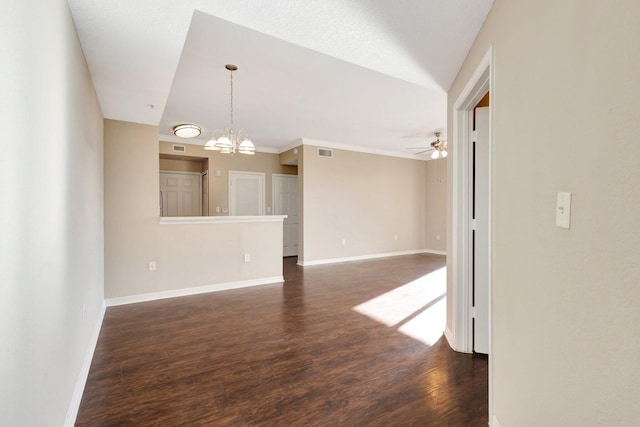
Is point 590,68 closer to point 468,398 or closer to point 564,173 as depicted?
point 564,173

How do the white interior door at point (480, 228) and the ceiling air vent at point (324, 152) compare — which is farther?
the ceiling air vent at point (324, 152)

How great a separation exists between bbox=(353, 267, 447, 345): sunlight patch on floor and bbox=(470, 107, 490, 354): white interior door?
46 cm

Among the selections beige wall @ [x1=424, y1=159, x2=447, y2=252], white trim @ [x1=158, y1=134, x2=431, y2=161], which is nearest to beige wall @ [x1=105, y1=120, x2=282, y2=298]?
white trim @ [x1=158, y1=134, x2=431, y2=161]

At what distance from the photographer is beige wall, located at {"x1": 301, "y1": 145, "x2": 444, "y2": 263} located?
21.0 feet

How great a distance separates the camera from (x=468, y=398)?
6.26 ft

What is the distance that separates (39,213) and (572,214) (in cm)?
199

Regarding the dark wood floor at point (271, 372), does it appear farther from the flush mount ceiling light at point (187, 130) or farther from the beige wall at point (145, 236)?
the flush mount ceiling light at point (187, 130)

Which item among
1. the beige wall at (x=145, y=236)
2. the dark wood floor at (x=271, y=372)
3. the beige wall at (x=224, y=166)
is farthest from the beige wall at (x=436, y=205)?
the beige wall at (x=145, y=236)

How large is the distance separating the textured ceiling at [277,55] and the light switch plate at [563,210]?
4.18ft

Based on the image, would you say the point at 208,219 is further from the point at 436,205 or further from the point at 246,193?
the point at 436,205

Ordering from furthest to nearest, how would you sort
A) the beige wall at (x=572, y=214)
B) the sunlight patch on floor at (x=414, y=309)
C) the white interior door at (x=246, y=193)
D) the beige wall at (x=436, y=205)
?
the beige wall at (x=436, y=205), the white interior door at (x=246, y=193), the sunlight patch on floor at (x=414, y=309), the beige wall at (x=572, y=214)

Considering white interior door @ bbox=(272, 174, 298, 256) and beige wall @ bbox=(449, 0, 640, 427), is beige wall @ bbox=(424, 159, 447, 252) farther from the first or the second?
beige wall @ bbox=(449, 0, 640, 427)

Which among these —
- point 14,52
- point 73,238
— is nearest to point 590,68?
point 14,52

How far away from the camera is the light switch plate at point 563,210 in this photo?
99 centimetres
